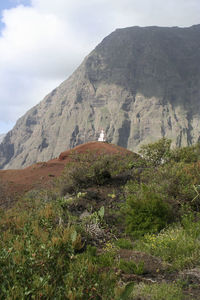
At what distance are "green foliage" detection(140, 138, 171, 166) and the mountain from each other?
11591cm

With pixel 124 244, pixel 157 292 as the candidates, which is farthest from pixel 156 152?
pixel 157 292

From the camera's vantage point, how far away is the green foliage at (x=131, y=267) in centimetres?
397

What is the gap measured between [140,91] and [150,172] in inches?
5653

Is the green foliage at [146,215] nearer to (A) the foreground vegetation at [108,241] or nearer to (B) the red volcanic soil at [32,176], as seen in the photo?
(A) the foreground vegetation at [108,241]

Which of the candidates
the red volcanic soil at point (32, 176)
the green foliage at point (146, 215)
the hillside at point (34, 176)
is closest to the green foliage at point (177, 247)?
the green foliage at point (146, 215)

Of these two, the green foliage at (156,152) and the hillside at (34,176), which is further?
the hillside at (34,176)

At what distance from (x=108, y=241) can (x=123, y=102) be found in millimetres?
143906

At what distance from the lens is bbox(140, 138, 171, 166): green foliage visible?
1241cm

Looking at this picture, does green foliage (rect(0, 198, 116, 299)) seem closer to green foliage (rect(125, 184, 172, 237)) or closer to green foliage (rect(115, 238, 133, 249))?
green foliage (rect(115, 238, 133, 249))

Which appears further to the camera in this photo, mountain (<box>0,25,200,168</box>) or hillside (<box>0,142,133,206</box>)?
mountain (<box>0,25,200,168</box>)

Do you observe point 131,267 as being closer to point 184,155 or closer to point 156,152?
point 184,155

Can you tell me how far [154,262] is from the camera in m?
4.30

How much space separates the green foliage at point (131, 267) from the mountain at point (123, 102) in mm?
125381

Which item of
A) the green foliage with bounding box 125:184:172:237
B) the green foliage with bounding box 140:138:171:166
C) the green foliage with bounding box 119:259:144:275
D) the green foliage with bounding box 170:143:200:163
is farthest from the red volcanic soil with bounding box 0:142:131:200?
the green foliage with bounding box 119:259:144:275
